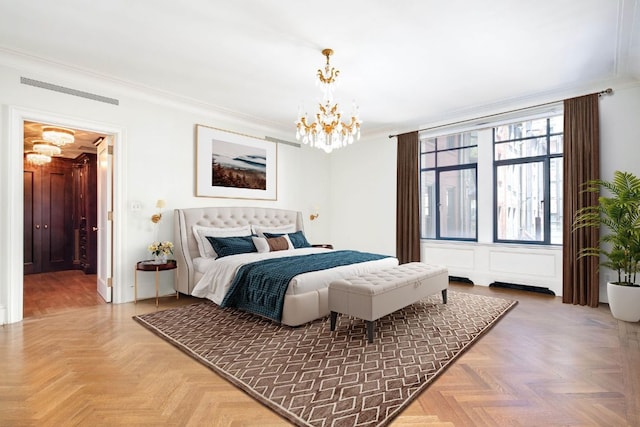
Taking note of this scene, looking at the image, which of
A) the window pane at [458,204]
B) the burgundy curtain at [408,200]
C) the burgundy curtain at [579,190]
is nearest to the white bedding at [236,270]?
the burgundy curtain at [408,200]

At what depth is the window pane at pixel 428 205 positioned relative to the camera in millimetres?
6160

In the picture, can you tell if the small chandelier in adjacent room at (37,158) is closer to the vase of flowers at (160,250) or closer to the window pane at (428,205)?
the vase of flowers at (160,250)

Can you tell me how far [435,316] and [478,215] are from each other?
254cm

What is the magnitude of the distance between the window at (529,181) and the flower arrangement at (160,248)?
497 centimetres

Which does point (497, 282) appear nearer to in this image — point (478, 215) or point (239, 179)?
point (478, 215)

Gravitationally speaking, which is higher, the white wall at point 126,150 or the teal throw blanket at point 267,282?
the white wall at point 126,150

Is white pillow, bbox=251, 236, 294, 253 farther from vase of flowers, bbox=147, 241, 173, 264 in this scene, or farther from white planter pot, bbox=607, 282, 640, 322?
white planter pot, bbox=607, 282, 640, 322

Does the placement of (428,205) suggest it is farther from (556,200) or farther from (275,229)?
(275,229)

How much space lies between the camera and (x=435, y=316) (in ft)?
12.1

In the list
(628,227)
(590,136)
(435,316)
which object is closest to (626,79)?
(590,136)

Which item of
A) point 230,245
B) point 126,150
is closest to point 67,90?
point 126,150

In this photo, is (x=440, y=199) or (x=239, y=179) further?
(x=440, y=199)

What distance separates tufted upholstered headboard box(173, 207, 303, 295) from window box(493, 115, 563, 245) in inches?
152

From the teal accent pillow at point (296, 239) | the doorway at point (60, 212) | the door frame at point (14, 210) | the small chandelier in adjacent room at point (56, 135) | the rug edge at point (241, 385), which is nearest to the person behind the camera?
the rug edge at point (241, 385)
